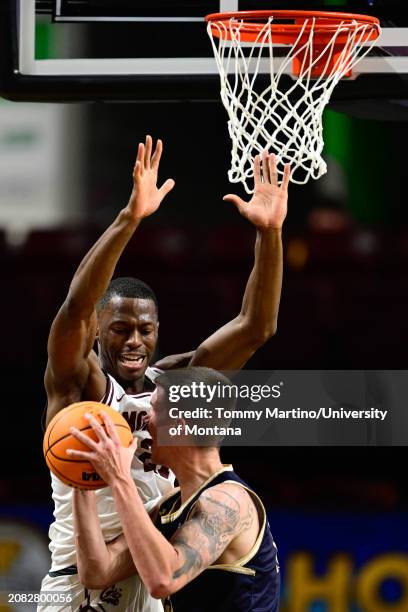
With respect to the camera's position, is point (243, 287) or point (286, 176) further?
point (243, 287)

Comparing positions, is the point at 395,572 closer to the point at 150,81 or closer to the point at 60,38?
the point at 150,81

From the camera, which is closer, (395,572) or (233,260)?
(395,572)

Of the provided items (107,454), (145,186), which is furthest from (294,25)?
(107,454)

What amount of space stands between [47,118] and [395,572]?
3.70 metres

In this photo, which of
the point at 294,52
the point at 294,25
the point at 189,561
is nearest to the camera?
the point at 189,561

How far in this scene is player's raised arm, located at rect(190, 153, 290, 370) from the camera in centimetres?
325

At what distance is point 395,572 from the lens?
15.6 feet

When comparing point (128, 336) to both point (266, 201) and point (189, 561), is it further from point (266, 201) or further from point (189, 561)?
point (189, 561)

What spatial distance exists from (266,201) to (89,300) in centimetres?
64

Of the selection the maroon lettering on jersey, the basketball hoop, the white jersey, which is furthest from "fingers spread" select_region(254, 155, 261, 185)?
the maroon lettering on jersey

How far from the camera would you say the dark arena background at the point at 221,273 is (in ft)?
15.6

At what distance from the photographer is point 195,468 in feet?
8.86

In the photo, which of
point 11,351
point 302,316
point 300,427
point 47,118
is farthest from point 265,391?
point 47,118

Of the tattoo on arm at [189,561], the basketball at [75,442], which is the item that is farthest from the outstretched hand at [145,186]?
the tattoo on arm at [189,561]
